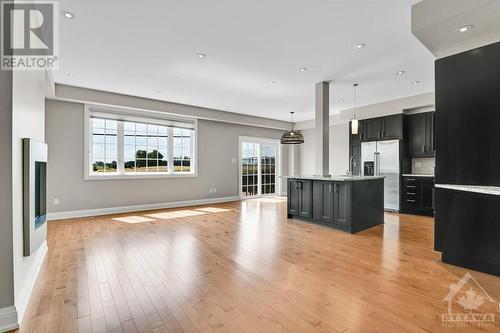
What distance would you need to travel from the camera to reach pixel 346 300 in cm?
203

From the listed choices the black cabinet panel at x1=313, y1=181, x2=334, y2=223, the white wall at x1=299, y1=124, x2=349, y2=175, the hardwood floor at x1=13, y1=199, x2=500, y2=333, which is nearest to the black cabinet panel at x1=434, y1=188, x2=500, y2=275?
the hardwood floor at x1=13, y1=199, x2=500, y2=333

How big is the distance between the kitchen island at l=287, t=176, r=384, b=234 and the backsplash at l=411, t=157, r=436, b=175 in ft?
7.11

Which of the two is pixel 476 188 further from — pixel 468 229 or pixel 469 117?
pixel 469 117

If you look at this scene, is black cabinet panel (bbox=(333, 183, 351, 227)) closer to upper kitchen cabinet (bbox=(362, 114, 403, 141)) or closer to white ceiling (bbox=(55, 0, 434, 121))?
white ceiling (bbox=(55, 0, 434, 121))

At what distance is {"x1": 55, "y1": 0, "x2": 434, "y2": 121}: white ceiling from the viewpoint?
A: 2662 millimetres

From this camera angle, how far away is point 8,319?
1671 mm

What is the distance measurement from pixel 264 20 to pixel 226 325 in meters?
3.08

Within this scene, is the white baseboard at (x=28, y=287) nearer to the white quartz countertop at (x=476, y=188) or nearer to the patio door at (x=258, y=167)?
the white quartz countertop at (x=476, y=188)

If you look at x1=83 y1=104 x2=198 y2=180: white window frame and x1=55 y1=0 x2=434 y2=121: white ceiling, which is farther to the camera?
x1=83 y1=104 x2=198 y2=180: white window frame

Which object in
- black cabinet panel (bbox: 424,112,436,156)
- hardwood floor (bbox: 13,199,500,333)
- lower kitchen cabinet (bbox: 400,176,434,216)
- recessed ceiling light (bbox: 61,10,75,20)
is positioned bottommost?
hardwood floor (bbox: 13,199,500,333)

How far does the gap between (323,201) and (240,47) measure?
298 cm

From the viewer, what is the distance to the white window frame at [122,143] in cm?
542

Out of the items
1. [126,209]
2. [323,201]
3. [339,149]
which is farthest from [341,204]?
[126,209]

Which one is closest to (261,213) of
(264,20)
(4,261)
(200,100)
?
(200,100)
